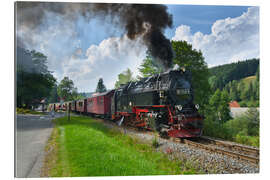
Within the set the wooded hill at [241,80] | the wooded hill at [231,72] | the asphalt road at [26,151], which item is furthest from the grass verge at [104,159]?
the wooded hill at [231,72]

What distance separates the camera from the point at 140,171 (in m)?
3.83

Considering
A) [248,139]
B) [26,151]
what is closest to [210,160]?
[248,139]

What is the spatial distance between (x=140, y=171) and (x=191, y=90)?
3.27 meters

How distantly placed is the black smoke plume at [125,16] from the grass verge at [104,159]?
3025mm

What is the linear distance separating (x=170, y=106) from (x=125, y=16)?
118 inches

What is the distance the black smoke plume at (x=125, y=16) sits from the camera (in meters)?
4.45

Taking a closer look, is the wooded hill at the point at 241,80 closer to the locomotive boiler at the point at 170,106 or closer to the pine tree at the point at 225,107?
the pine tree at the point at 225,107

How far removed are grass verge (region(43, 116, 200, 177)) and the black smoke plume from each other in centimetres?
302

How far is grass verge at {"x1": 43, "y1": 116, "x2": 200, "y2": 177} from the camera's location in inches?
148

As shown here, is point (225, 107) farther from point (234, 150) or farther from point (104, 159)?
point (104, 159)

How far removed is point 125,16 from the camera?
513cm
